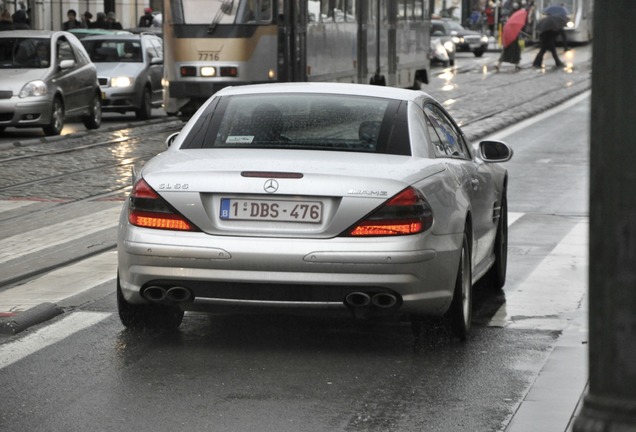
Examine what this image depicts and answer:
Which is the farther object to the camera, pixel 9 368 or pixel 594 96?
pixel 9 368

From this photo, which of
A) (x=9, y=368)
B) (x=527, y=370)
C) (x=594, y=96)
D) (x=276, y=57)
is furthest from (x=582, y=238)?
(x=276, y=57)

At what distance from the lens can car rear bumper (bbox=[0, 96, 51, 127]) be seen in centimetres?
2169

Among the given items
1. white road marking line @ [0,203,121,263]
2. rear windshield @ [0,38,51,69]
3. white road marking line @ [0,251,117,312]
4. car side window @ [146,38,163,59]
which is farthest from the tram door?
white road marking line @ [0,251,117,312]

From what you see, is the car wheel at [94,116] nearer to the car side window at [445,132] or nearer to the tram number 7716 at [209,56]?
the tram number 7716 at [209,56]

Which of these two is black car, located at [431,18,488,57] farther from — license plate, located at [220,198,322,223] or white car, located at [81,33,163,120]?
license plate, located at [220,198,322,223]

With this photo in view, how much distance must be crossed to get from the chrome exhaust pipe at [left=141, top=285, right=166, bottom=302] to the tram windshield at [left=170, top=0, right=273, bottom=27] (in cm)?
1731

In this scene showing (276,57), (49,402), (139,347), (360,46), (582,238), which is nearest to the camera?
(49,402)

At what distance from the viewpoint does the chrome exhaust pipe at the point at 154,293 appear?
6.92 m

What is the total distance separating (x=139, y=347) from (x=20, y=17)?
26.2 m

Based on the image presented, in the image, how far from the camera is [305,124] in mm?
7566

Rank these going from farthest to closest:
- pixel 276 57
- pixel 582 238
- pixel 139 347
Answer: pixel 276 57, pixel 582 238, pixel 139 347

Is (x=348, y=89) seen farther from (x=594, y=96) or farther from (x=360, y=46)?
(x=360, y=46)

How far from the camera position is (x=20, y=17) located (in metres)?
32.4

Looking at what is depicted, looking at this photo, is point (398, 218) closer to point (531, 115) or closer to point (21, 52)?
point (21, 52)
